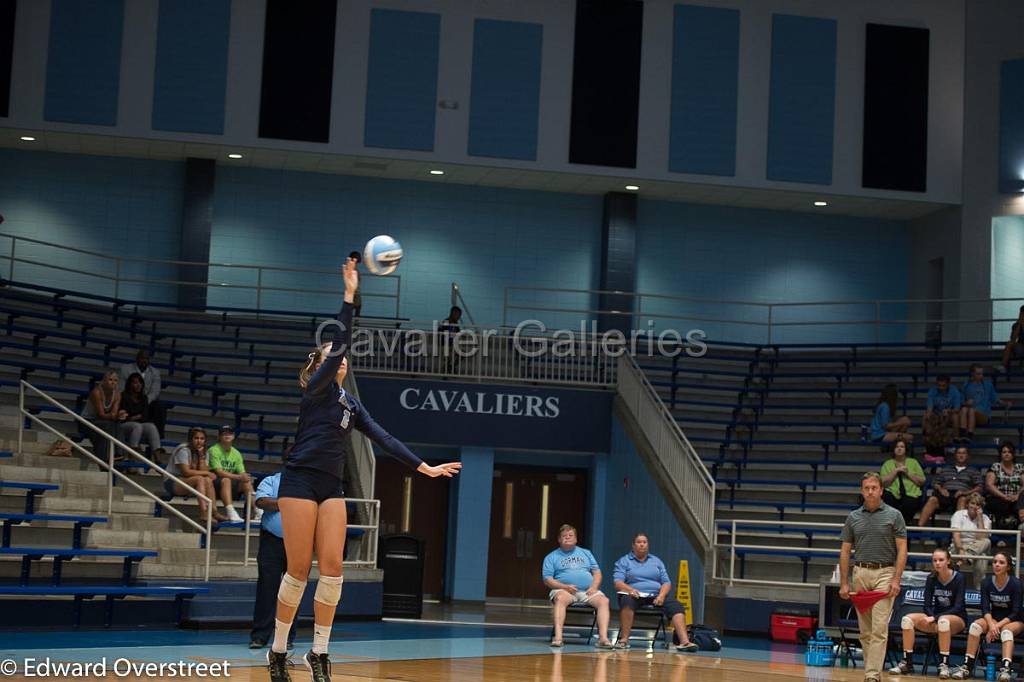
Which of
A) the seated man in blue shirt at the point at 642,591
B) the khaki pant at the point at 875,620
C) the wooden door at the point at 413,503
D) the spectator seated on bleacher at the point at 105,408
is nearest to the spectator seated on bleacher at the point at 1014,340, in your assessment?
the seated man in blue shirt at the point at 642,591

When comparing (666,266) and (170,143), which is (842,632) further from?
(170,143)

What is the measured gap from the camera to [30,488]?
1407cm

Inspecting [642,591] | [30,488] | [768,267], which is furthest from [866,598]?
[768,267]

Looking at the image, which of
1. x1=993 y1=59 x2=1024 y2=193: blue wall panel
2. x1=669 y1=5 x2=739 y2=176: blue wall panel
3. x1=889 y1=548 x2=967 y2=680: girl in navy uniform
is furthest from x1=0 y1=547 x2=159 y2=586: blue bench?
x1=993 y1=59 x2=1024 y2=193: blue wall panel

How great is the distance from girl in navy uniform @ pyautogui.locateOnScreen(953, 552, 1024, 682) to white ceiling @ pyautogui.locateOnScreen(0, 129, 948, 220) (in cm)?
1320

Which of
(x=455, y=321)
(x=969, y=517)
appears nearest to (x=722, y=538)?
(x=969, y=517)

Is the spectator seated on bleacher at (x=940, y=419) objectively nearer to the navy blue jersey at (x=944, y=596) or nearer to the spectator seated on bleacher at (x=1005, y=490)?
the spectator seated on bleacher at (x=1005, y=490)

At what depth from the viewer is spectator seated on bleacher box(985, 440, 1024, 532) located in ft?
57.1

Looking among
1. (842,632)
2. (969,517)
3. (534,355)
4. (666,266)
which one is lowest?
(842,632)

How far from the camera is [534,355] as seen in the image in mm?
23281

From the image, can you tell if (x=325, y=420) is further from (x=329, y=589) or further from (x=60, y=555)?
(x=60, y=555)

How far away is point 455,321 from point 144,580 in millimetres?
10565

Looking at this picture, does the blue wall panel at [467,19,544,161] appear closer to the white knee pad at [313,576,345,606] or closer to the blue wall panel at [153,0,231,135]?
the blue wall panel at [153,0,231,135]

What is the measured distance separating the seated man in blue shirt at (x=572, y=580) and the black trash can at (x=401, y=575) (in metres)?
2.92
